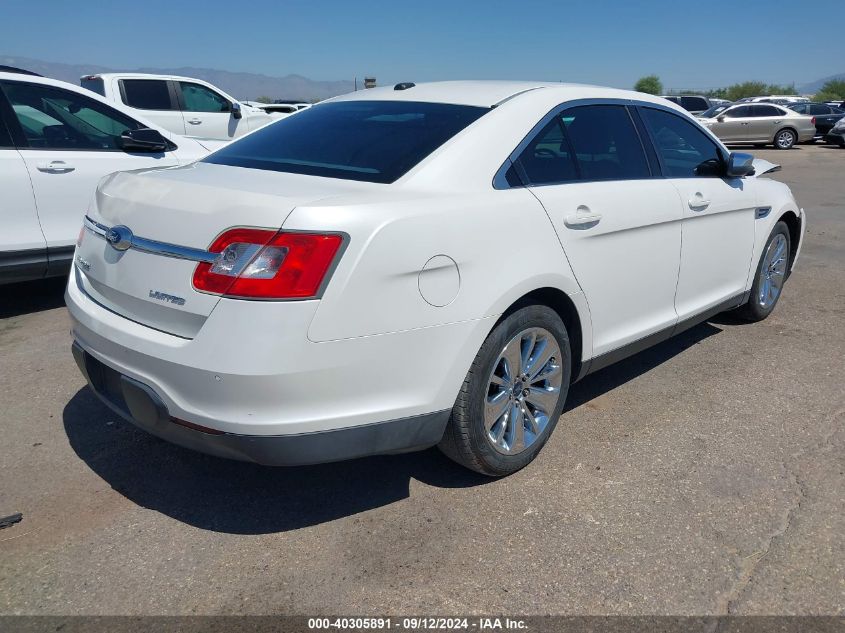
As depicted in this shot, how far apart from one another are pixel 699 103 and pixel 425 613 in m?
27.7

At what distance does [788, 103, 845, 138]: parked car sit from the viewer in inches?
998

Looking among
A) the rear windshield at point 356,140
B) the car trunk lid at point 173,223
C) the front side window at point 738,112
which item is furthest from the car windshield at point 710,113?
the car trunk lid at point 173,223

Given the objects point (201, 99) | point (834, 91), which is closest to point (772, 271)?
point (201, 99)

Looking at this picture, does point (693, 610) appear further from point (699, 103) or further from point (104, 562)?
point (699, 103)

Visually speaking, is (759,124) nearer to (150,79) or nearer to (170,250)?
(150,79)

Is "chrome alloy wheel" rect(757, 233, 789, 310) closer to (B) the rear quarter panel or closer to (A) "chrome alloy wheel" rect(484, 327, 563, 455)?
(A) "chrome alloy wheel" rect(484, 327, 563, 455)

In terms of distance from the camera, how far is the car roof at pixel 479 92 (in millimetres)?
3293

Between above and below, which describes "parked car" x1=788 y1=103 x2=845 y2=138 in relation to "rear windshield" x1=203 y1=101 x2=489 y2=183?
below

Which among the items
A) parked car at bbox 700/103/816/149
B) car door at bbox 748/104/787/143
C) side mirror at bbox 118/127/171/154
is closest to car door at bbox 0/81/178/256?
side mirror at bbox 118/127/171/154

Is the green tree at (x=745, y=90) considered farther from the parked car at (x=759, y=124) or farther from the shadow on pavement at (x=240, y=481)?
the shadow on pavement at (x=240, y=481)

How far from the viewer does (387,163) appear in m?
2.88

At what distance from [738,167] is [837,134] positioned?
2401 cm

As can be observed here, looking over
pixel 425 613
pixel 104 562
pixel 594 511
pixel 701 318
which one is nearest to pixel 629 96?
pixel 701 318

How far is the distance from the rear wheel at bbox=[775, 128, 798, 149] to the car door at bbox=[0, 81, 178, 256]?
77.6 feet
